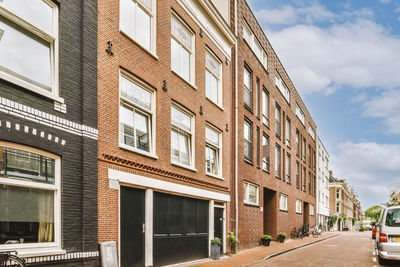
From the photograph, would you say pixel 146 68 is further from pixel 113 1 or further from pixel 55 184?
pixel 55 184

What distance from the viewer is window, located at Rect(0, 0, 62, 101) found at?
802cm

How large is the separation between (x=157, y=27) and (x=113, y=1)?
2537mm

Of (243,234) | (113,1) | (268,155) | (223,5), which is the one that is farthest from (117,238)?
(268,155)

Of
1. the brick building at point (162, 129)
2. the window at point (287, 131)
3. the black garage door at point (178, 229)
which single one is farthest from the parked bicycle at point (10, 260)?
the window at point (287, 131)

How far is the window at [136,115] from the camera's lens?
38.8ft

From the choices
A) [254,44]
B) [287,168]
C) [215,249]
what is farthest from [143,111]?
[287,168]

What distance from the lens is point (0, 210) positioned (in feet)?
24.8

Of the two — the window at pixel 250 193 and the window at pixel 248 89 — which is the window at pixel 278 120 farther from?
the window at pixel 250 193

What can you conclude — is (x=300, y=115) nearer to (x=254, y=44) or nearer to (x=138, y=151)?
(x=254, y=44)

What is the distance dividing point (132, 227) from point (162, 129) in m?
3.44

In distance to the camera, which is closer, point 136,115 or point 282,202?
point 136,115

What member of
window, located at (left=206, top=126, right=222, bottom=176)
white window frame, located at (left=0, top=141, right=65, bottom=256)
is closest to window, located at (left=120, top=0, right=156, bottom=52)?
white window frame, located at (left=0, top=141, right=65, bottom=256)

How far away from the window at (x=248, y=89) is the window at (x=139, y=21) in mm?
10562

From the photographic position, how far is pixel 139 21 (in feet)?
42.9
